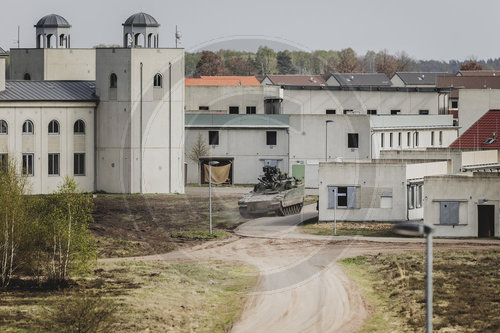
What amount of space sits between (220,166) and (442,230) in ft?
91.1

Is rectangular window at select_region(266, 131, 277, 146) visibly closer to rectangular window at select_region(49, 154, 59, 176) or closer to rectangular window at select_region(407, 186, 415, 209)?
rectangular window at select_region(49, 154, 59, 176)

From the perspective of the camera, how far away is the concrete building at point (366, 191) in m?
55.1

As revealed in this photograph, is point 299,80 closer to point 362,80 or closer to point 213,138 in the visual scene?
point 362,80

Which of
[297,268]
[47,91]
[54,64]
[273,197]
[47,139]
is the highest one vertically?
[54,64]

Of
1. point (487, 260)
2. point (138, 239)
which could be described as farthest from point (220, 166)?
point (487, 260)

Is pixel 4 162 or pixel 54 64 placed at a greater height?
pixel 54 64

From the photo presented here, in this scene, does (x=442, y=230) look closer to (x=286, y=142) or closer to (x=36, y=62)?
(x=286, y=142)

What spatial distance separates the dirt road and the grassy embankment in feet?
2.75

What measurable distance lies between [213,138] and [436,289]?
3917cm

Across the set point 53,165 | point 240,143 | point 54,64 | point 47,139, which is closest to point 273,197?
point 53,165

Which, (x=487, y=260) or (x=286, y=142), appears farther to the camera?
(x=286, y=142)

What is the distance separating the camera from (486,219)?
167 feet

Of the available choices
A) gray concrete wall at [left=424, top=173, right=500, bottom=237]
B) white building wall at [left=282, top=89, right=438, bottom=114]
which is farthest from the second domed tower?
gray concrete wall at [left=424, top=173, right=500, bottom=237]

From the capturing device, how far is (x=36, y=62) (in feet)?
251
